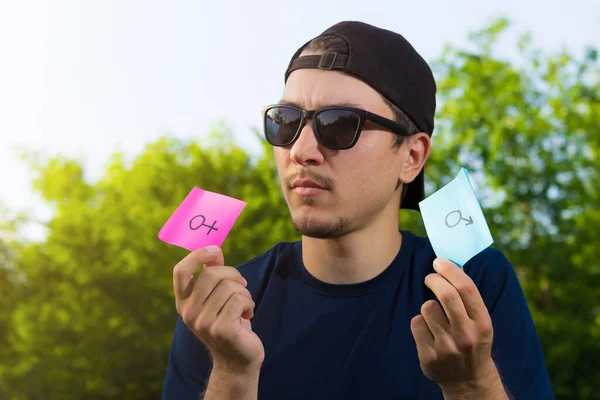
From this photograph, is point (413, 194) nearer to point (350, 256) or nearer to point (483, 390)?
point (350, 256)

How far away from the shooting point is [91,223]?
26156 millimetres

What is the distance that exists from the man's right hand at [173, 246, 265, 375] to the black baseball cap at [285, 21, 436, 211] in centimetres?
116

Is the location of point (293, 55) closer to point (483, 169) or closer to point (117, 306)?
point (483, 169)

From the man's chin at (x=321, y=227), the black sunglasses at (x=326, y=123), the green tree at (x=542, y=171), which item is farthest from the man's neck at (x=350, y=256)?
the green tree at (x=542, y=171)

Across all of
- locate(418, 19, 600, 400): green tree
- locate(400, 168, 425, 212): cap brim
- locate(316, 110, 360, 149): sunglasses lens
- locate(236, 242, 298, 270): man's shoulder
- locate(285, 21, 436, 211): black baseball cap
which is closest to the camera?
locate(316, 110, 360, 149): sunglasses lens

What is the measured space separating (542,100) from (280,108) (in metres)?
23.3

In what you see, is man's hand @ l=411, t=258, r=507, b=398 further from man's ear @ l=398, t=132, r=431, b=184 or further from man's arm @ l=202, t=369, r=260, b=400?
man's ear @ l=398, t=132, r=431, b=184

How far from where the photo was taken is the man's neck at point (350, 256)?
3.35 meters

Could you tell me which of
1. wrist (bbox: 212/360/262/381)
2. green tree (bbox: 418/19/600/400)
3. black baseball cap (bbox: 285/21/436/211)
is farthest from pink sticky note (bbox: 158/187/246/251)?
green tree (bbox: 418/19/600/400)

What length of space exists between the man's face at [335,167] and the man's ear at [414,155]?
0.56ft

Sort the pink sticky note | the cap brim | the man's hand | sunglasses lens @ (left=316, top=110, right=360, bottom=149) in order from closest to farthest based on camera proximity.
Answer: the man's hand
the pink sticky note
sunglasses lens @ (left=316, top=110, right=360, bottom=149)
the cap brim

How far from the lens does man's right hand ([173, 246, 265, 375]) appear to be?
266cm

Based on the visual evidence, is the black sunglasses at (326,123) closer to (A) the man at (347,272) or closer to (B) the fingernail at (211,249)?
(A) the man at (347,272)

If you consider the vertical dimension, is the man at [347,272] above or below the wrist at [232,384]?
above
